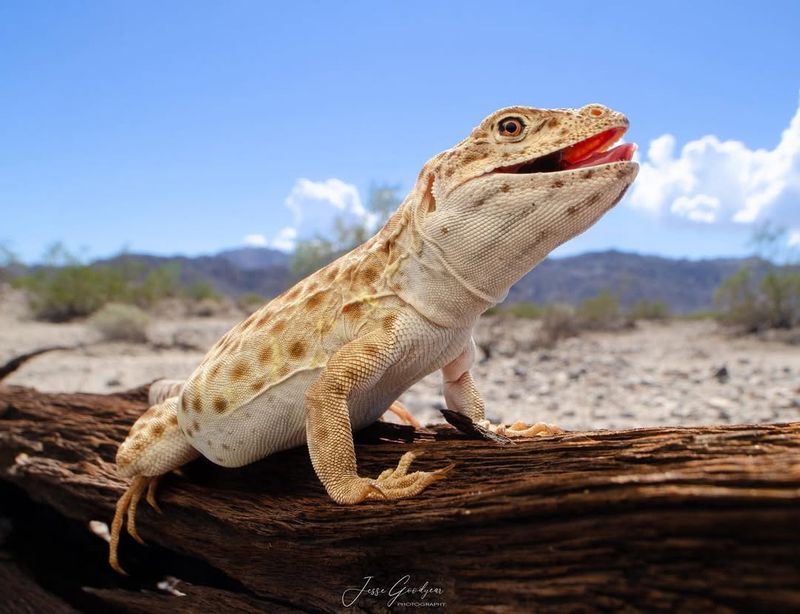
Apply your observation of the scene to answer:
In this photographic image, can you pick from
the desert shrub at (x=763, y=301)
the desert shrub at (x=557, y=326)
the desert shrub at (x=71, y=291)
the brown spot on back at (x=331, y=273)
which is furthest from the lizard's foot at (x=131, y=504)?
the desert shrub at (x=71, y=291)

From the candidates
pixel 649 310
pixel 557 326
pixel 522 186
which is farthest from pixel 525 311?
pixel 522 186

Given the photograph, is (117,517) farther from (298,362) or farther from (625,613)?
(625,613)

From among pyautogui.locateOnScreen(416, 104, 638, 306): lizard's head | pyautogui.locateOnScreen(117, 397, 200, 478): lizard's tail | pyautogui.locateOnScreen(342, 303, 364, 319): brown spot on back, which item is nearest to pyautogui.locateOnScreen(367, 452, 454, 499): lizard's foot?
pyautogui.locateOnScreen(342, 303, 364, 319): brown spot on back

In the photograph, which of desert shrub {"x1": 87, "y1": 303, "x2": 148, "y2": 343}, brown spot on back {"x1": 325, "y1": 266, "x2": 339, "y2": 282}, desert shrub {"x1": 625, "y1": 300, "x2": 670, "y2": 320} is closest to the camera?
brown spot on back {"x1": 325, "y1": 266, "x2": 339, "y2": 282}

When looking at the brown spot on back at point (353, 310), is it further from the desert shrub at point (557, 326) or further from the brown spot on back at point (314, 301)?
the desert shrub at point (557, 326)

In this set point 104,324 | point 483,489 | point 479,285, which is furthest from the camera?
point 104,324

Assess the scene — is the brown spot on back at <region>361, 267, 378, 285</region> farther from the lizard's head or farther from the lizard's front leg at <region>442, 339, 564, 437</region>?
the lizard's front leg at <region>442, 339, 564, 437</region>

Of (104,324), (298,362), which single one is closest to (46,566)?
(298,362)
